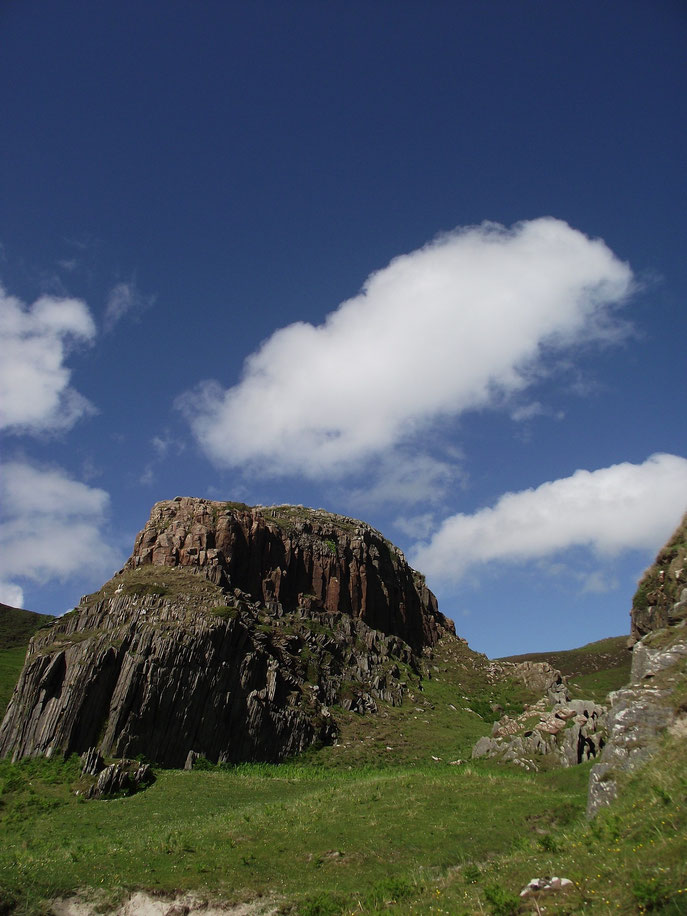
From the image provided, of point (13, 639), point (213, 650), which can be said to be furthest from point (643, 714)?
point (13, 639)

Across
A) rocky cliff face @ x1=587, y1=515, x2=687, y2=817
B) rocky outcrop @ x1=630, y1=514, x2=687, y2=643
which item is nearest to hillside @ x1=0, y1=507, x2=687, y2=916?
rocky cliff face @ x1=587, y1=515, x2=687, y2=817

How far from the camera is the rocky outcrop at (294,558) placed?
93.3m

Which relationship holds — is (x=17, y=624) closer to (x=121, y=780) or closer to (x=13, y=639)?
(x=13, y=639)

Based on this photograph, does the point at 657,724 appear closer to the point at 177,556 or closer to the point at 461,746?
the point at 461,746

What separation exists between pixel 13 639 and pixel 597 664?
17498 centimetres

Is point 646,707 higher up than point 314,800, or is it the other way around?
point 646,707

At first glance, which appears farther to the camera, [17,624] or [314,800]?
[17,624]

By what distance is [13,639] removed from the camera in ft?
473

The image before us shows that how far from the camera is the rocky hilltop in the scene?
5697 centimetres

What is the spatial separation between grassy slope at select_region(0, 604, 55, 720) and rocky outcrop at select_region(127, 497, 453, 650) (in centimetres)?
2438

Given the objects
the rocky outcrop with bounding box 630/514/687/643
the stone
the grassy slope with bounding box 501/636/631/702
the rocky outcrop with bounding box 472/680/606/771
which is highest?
the grassy slope with bounding box 501/636/631/702

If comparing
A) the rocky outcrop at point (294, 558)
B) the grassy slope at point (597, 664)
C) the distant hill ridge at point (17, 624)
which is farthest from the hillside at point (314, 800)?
the distant hill ridge at point (17, 624)

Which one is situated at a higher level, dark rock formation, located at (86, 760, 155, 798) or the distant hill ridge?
the distant hill ridge

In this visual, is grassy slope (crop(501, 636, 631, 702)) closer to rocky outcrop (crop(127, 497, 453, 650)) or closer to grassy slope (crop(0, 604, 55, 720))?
rocky outcrop (crop(127, 497, 453, 650))
